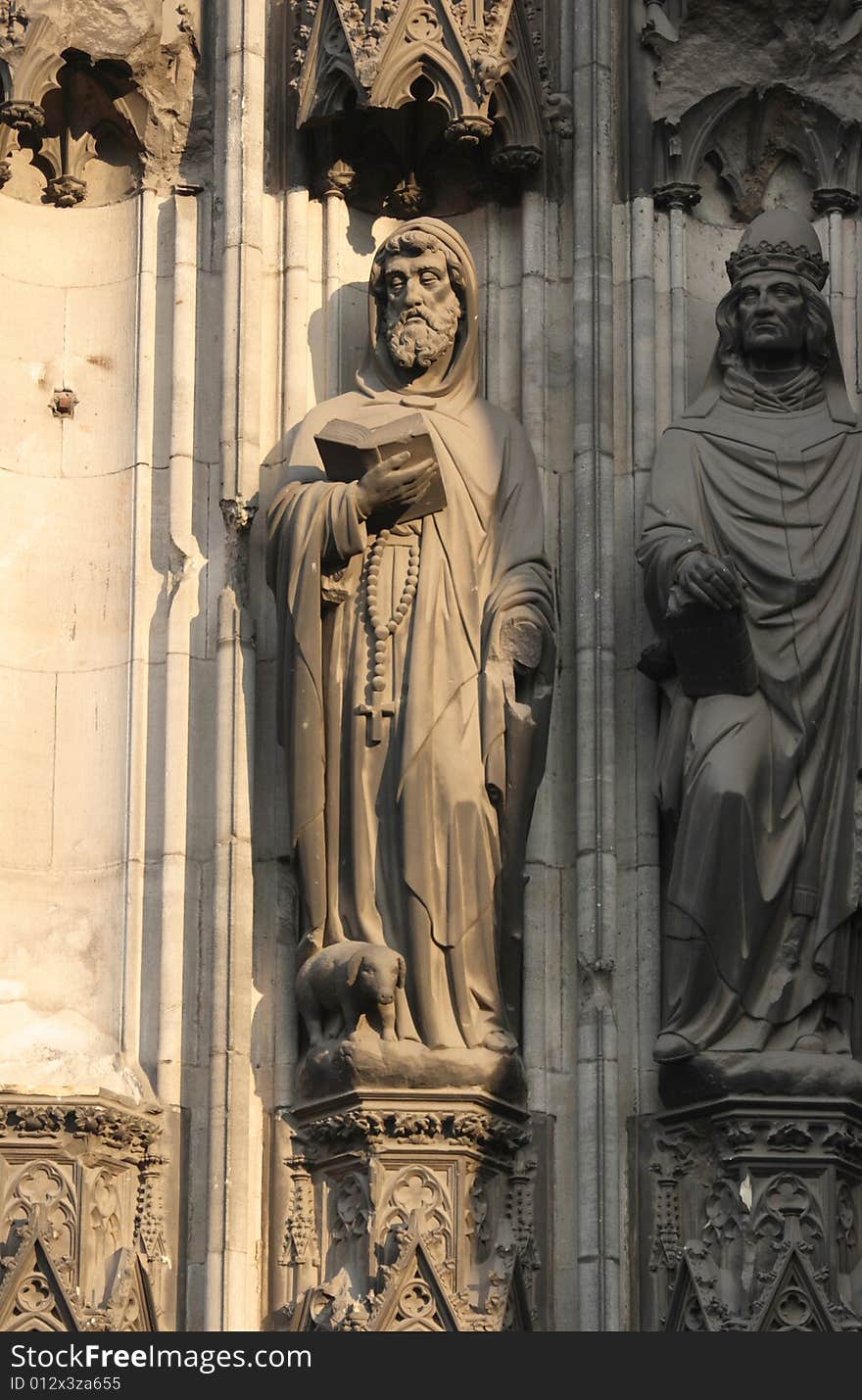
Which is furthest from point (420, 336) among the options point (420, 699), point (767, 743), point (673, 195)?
point (767, 743)

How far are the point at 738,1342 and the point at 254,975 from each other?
2.13 m

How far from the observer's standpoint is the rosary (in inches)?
516

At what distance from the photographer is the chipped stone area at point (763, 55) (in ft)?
46.8

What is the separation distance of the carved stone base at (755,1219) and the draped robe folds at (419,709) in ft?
2.69

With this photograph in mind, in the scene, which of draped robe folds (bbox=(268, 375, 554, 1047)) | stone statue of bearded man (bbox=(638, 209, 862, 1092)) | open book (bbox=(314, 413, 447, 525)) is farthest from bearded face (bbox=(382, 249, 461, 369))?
stone statue of bearded man (bbox=(638, 209, 862, 1092))

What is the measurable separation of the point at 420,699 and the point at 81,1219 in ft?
6.75

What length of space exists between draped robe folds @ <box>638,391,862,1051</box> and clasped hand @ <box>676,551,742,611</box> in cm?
17

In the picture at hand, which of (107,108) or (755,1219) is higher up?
(107,108)

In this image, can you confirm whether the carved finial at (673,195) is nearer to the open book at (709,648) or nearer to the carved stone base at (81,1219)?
the open book at (709,648)

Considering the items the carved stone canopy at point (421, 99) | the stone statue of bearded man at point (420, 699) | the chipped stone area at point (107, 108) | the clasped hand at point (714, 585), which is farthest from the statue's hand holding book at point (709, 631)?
the chipped stone area at point (107, 108)

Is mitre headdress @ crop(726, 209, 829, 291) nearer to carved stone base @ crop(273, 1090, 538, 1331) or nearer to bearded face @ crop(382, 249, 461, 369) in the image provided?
bearded face @ crop(382, 249, 461, 369)

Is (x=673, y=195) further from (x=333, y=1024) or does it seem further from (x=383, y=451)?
(x=333, y=1024)

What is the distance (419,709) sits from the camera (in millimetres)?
13039

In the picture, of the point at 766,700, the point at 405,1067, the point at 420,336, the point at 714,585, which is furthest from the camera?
the point at 420,336
